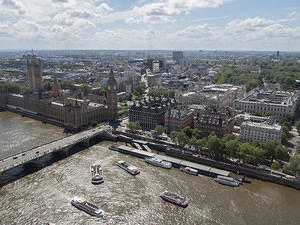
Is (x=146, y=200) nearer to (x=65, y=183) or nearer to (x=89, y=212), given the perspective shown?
(x=89, y=212)

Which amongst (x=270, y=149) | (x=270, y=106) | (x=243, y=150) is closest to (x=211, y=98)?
(x=270, y=106)

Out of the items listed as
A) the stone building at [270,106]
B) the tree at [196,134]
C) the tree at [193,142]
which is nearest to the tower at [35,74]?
the tree at [196,134]

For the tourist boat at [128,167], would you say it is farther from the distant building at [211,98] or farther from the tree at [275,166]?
the distant building at [211,98]

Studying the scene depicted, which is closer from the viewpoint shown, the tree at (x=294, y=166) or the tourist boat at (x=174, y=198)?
the tourist boat at (x=174, y=198)

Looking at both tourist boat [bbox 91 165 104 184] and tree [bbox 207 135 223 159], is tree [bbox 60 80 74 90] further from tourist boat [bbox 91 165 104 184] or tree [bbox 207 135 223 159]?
tree [bbox 207 135 223 159]

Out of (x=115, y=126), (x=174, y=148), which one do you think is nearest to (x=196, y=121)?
(x=174, y=148)

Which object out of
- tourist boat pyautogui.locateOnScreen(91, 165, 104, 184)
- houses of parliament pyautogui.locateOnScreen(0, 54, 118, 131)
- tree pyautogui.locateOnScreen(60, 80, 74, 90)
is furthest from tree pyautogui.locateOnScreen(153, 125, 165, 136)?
tree pyautogui.locateOnScreen(60, 80, 74, 90)
